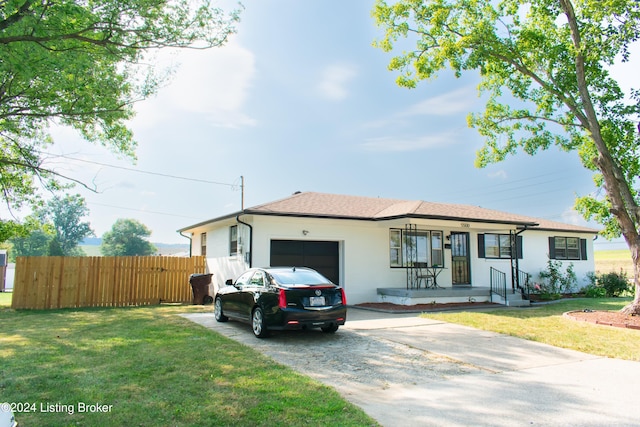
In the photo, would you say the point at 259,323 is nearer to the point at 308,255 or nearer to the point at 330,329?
the point at 330,329

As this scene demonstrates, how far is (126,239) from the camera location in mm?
80438

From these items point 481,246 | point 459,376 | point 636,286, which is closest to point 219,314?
point 459,376

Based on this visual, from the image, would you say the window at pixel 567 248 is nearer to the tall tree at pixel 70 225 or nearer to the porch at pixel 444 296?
the porch at pixel 444 296

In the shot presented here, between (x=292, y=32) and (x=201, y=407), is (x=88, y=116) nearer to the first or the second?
(x=292, y=32)

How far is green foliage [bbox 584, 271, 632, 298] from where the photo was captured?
20.0 meters

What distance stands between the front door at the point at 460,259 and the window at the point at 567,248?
6311 mm

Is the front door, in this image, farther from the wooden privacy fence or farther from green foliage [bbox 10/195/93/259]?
green foliage [bbox 10/195/93/259]

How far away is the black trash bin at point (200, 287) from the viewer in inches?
614

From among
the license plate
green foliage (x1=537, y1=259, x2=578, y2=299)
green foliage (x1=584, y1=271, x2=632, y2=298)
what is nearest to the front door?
green foliage (x1=537, y1=259, x2=578, y2=299)

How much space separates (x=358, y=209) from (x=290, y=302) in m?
9.05

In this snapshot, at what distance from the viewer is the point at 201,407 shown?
4312mm

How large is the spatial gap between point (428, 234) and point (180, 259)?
33.6 feet

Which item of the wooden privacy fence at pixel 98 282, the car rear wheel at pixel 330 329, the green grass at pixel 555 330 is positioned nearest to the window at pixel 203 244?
the wooden privacy fence at pixel 98 282

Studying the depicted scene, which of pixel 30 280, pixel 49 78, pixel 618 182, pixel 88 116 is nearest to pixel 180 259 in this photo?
pixel 30 280
